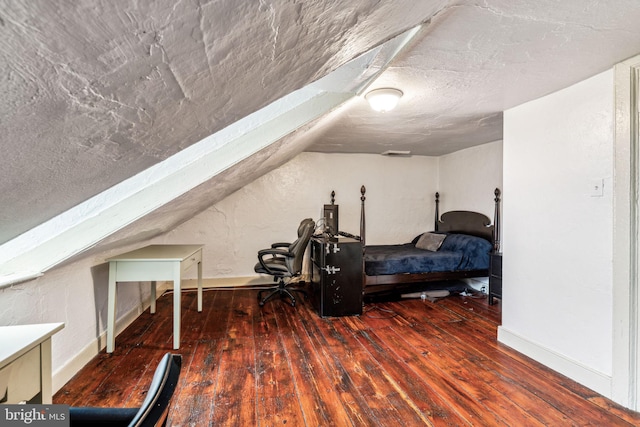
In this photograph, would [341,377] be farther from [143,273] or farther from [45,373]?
[143,273]

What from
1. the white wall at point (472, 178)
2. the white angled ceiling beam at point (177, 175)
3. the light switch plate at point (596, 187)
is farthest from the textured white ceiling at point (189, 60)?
the white wall at point (472, 178)

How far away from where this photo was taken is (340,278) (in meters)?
3.11

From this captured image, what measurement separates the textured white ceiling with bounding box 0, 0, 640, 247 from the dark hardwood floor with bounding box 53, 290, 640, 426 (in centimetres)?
137

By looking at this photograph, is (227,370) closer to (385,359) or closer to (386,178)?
(385,359)

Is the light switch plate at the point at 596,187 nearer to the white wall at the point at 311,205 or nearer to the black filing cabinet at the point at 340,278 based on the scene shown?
the black filing cabinet at the point at 340,278

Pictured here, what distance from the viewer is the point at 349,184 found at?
4668 mm

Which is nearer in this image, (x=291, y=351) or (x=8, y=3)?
(x=8, y=3)

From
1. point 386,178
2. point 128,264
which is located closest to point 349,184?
point 386,178

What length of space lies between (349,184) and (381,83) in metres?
2.76

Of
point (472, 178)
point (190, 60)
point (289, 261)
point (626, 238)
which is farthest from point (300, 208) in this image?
point (190, 60)

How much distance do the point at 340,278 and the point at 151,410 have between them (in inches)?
104

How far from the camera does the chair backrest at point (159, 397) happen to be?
533 mm

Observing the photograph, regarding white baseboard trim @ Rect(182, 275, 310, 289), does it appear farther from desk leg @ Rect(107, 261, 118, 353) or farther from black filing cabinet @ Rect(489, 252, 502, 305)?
black filing cabinet @ Rect(489, 252, 502, 305)

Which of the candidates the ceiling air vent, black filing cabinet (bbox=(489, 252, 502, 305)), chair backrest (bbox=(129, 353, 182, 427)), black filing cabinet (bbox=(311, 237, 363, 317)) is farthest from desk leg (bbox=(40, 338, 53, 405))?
the ceiling air vent
